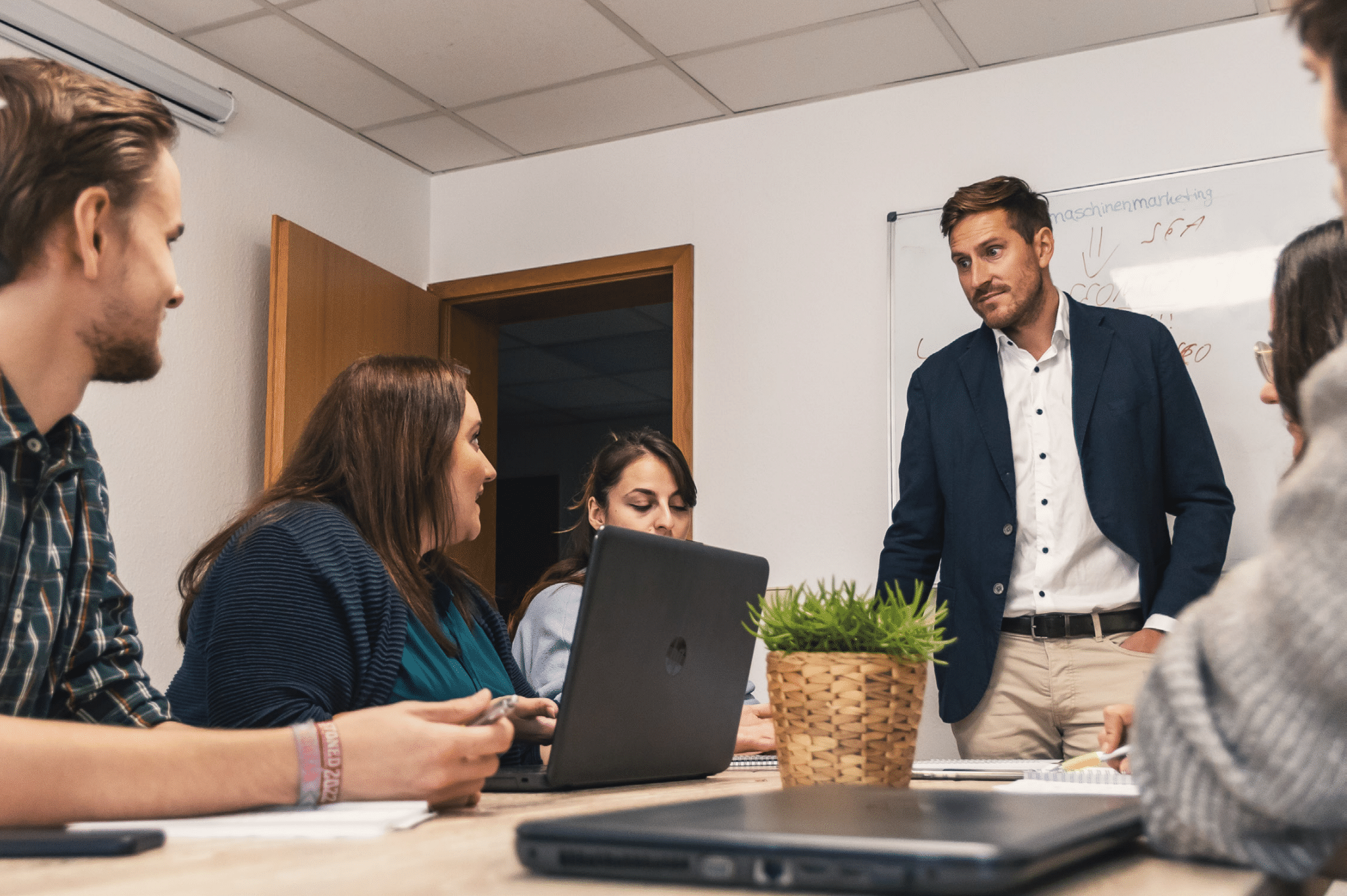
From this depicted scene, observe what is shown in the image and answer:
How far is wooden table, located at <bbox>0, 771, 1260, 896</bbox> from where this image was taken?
20.6 inches

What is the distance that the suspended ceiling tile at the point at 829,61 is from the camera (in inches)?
118

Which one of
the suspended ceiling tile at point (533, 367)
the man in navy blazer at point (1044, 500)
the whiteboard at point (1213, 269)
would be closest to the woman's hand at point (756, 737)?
the man in navy blazer at point (1044, 500)

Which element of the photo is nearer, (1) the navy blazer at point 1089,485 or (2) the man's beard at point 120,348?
(2) the man's beard at point 120,348

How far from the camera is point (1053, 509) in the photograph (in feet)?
8.05

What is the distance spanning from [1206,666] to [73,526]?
3.50ft

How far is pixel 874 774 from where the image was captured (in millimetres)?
1030

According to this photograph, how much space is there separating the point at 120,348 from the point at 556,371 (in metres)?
5.05

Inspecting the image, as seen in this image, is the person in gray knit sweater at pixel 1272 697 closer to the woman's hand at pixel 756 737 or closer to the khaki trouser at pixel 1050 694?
the woman's hand at pixel 756 737

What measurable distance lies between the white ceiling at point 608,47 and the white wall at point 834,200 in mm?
94

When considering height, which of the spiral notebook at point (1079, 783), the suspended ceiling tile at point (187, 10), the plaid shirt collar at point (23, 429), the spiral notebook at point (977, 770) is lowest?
the spiral notebook at point (977, 770)

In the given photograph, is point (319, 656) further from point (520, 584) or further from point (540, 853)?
point (520, 584)

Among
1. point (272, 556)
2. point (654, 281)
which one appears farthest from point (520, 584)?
point (272, 556)

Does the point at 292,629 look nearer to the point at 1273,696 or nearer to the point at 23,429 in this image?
the point at 23,429

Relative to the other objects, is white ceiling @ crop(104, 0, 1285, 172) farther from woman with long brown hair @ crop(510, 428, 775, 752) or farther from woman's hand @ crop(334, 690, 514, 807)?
woman's hand @ crop(334, 690, 514, 807)
